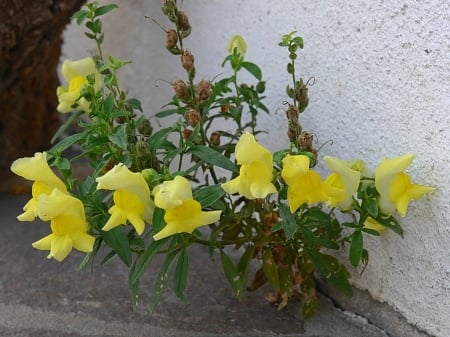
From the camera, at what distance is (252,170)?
123cm

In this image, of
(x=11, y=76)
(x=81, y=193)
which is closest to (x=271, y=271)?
(x=81, y=193)

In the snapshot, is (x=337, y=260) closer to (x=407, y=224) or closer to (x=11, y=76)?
(x=407, y=224)

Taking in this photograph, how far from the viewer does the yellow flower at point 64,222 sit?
122 cm

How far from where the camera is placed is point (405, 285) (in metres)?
1.42

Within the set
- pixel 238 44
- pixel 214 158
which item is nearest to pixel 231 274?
pixel 214 158

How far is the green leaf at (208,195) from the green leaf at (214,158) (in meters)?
0.07

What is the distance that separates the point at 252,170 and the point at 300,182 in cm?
8

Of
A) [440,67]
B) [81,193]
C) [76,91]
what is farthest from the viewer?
[76,91]

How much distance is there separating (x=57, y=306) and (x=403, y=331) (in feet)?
2.41

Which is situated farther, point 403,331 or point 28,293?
point 28,293

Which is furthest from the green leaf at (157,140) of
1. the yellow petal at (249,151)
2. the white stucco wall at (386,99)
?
the white stucco wall at (386,99)

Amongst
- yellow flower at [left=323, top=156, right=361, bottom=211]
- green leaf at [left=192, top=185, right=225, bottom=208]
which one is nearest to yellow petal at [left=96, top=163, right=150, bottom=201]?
green leaf at [left=192, top=185, right=225, bottom=208]

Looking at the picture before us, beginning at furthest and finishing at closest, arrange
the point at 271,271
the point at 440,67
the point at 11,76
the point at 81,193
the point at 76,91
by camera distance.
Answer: the point at 11,76 < the point at 76,91 < the point at 271,271 < the point at 81,193 < the point at 440,67

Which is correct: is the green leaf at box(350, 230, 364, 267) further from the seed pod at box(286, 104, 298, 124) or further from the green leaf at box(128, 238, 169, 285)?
the green leaf at box(128, 238, 169, 285)
